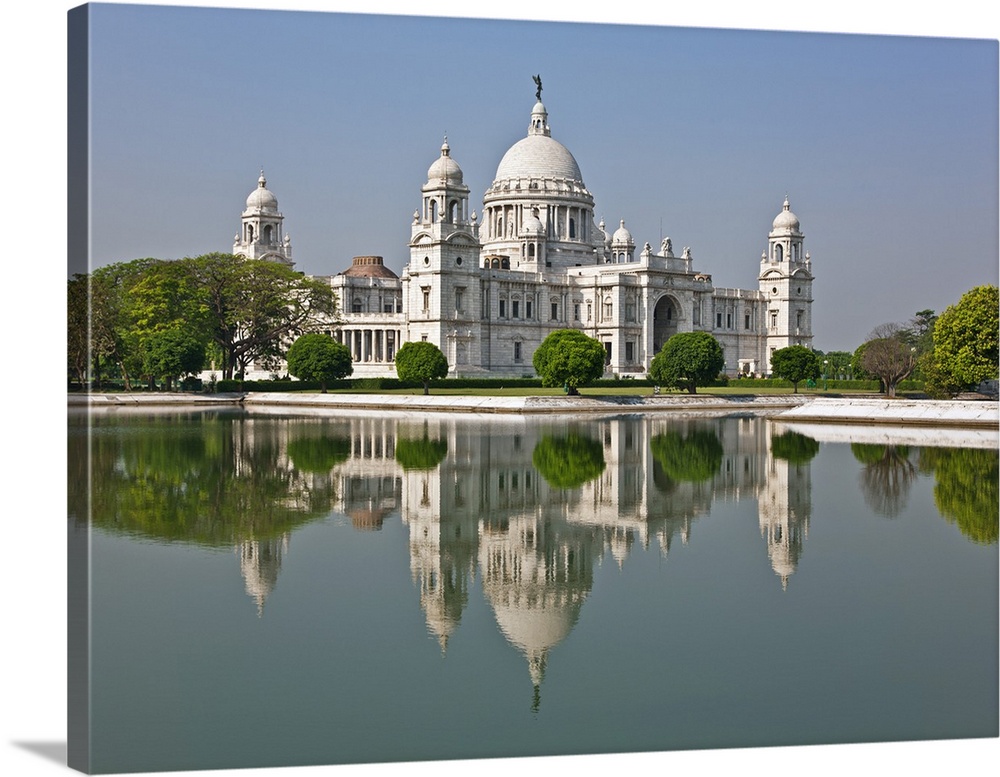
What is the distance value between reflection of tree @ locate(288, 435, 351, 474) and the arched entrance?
57223 mm

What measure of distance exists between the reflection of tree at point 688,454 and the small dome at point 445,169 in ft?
123

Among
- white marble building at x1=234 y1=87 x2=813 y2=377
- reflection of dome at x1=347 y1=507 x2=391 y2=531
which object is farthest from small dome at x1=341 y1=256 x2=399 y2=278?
reflection of dome at x1=347 y1=507 x2=391 y2=531

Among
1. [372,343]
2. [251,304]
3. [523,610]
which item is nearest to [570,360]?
[251,304]

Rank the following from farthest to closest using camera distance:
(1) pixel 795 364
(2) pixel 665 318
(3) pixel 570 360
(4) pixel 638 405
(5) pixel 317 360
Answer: (2) pixel 665 318
(1) pixel 795 364
(5) pixel 317 360
(3) pixel 570 360
(4) pixel 638 405

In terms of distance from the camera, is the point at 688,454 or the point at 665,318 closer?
the point at 688,454

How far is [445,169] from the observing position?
230 ft

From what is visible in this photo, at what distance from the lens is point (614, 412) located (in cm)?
4650

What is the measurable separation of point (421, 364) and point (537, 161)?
134 feet

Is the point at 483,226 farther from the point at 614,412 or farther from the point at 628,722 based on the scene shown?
the point at 628,722

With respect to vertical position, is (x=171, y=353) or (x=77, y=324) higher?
(x=171, y=353)

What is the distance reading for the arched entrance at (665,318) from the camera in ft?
286

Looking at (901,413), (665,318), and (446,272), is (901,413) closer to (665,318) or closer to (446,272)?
(446,272)

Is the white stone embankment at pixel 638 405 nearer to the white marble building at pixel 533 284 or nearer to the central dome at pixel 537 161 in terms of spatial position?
the white marble building at pixel 533 284

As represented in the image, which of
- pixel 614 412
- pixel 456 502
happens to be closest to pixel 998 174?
pixel 456 502
